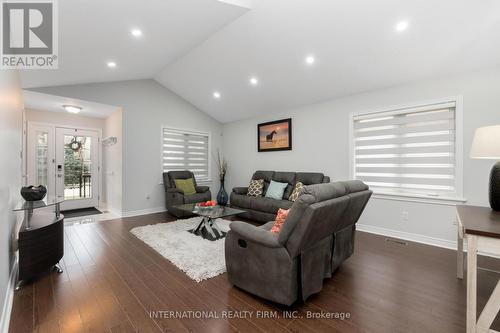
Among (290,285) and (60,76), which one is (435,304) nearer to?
(290,285)

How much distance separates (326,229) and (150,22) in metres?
3.25

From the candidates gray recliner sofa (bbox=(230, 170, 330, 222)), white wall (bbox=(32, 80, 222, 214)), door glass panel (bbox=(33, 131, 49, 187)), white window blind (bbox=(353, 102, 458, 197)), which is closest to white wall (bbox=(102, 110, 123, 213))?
white wall (bbox=(32, 80, 222, 214))

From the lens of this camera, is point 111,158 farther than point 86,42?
Yes

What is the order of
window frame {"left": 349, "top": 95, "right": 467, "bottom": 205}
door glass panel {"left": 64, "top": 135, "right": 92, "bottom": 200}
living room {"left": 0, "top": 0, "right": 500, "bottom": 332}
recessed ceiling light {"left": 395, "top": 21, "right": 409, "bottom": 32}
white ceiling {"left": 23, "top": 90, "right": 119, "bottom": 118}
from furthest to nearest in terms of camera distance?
door glass panel {"left": 64, "top": 135, "right": 92, "bottom": 200}, white ceiling {"left": 23, "top": 90, "right": 119, "bottom": 118}, window frame {"left": 349, "top": 95, "right": 467, "bottom": 205}, recessed ceiling light {"left": 395, "top": 21, "right": 409, "bottom": 32}, living room {"left": 0, "top": 0, "right": 500, "bottom": 332}

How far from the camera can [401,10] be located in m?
2.50

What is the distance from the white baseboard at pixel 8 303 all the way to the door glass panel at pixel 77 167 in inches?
157

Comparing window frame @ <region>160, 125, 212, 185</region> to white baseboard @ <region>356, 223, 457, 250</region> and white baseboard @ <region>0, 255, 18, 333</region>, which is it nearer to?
white baseboard @ <region>0, 255, 18, 333</region>

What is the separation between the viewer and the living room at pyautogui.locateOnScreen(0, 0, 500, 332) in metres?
1.85

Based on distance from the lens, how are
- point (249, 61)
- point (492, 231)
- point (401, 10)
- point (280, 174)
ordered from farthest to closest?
point (280, 174), point (249, 61), point (401, 10), point (492, 231)

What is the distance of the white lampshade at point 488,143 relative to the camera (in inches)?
74.9

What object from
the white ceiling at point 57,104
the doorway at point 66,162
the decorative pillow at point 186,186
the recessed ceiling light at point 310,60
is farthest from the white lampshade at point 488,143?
the doorway at point 66,162

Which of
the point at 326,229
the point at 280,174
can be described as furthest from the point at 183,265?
the point at 280,174

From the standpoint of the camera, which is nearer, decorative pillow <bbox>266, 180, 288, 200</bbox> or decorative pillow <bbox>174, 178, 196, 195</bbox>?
decorative pillow <bbox>266, 180, 288, 200</bbox>

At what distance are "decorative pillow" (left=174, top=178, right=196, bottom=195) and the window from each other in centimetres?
69
